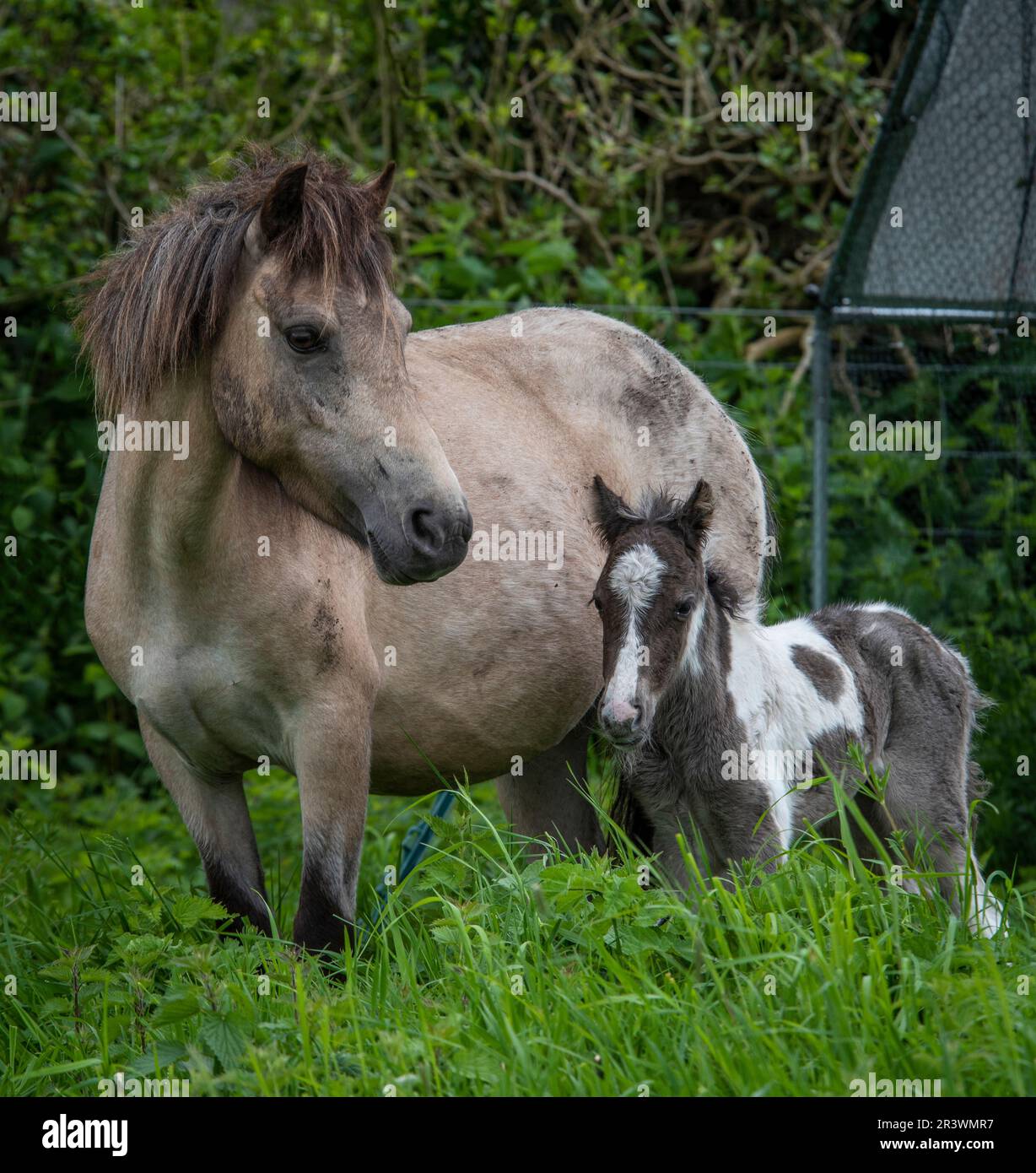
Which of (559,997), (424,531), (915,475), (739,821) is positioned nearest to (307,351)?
(424,531)

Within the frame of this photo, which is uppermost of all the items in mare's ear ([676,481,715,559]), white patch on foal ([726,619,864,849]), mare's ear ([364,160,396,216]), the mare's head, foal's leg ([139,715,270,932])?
mare's ear ([364,160,396,216])

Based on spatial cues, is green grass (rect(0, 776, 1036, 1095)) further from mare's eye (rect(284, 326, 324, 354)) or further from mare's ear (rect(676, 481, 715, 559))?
mare's eye (rect(284, 326, 324, 354))

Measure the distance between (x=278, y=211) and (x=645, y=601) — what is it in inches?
54.8

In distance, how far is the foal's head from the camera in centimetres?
336

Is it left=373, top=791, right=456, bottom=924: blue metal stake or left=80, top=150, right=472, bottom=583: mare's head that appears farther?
left=373, top=791, right=456, bottom=924: blue metal stake

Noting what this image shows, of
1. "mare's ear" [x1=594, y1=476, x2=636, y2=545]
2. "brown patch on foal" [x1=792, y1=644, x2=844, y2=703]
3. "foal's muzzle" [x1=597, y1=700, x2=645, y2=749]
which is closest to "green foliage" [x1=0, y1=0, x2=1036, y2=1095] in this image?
"brown patch on foal" [x1=792, y1=644, x2=844, y2=703]

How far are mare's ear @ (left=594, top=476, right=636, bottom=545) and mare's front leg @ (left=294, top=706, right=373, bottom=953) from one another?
877 mm

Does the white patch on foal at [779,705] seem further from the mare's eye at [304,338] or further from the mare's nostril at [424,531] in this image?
the mare's eye at [304,338]

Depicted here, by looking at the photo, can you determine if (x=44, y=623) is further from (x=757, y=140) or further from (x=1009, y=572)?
(x=757, y=140)

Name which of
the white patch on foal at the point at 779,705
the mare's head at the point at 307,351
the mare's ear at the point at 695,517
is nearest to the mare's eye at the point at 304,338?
the mare's head at the point at 307,351

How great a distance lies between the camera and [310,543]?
11.9ft

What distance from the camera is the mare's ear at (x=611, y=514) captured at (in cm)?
379
